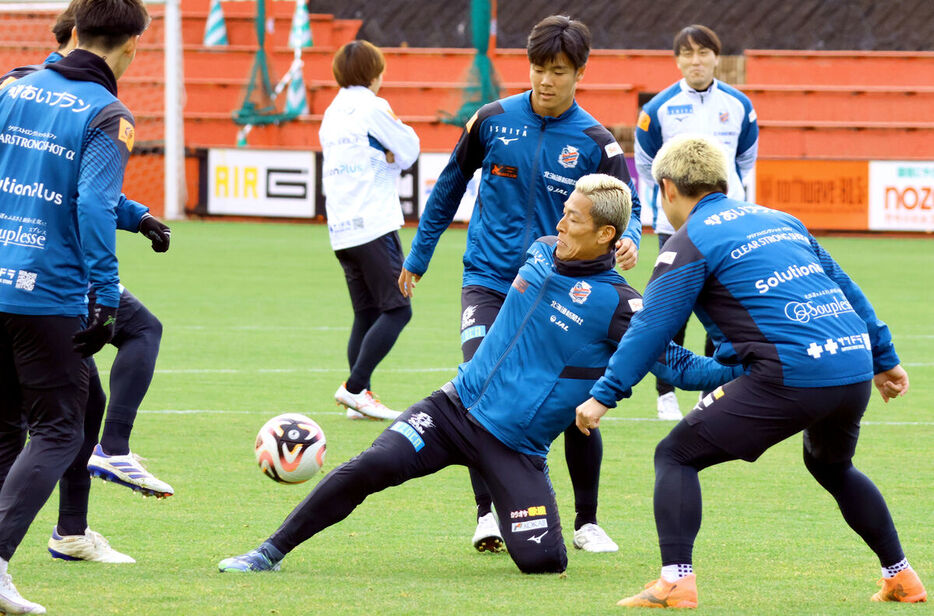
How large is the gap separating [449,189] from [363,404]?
287cm

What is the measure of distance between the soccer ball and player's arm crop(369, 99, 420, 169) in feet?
12.2

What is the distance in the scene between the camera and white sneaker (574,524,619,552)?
5.76 metres

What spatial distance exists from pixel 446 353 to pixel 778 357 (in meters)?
7.31

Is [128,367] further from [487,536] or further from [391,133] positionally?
[391,133]

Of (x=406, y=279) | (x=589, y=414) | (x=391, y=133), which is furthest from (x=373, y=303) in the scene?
(x=589, y=414)

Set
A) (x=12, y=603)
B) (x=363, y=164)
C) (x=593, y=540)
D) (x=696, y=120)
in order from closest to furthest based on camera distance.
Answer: (x=12, y=603) < (x=593, y=540) < (x=696, y=120) < (x=363, y=164)

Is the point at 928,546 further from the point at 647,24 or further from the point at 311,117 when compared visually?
the point at 647,24

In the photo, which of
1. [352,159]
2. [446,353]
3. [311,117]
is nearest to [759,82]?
[311,117]

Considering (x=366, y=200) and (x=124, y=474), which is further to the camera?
(x=366, y=200)

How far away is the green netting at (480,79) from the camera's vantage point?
2592 centimetres

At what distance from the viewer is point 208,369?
35.5 feet

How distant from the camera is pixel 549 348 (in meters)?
5.37

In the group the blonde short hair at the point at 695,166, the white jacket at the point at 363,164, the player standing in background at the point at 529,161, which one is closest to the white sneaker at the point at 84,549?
the player standing in background at the point at 529,161

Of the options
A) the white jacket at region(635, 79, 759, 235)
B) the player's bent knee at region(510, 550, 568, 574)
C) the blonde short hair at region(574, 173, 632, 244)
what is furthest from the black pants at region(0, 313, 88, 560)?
the white jacket at region(635, 79, 759, 235)
